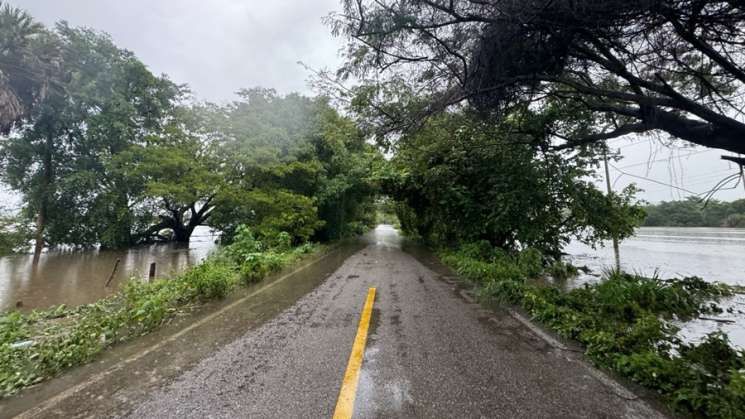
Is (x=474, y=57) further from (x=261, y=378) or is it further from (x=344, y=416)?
(x=261, y=378)

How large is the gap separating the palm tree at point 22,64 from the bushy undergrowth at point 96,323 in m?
10.5

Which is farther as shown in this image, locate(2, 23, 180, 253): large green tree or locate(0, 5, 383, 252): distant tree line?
locate(2, 23, 180, 253): large green tree

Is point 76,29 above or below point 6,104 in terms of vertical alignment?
above

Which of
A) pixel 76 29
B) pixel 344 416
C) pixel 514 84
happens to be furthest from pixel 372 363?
pixel 76 29

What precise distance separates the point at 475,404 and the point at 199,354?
266 cm

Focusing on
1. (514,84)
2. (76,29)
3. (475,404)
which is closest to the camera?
(475,404)

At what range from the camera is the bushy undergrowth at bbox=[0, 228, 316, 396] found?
2.44 m

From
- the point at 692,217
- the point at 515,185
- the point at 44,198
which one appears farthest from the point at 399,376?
the point at 692,217

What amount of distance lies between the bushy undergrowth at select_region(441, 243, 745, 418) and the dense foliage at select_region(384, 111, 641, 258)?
1520 millimetres

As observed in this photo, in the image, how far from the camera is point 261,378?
2223 millimetres

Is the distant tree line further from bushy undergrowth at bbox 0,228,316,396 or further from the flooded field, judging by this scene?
the flooded field

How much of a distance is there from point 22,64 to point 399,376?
18.5 metres

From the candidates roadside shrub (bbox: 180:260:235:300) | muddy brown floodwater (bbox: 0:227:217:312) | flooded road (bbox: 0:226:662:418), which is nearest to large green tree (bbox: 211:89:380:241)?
muddy brown floodwater (bbox: 0:227:217:312)

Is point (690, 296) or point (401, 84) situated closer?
point (401, 84)
